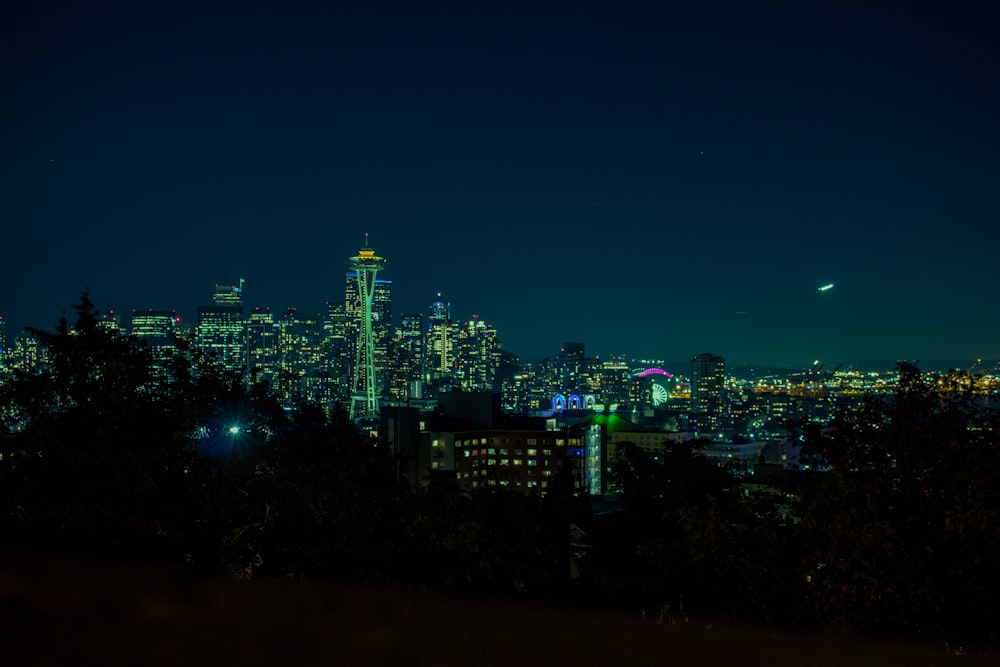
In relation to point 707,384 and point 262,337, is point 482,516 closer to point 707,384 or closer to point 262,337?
point 707,384

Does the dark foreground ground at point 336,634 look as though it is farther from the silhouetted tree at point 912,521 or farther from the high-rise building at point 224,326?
the high-rise building at point 224,326

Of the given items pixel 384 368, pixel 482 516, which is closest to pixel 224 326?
pixel 384 368

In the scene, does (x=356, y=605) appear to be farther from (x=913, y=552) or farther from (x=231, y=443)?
(x=231, y=443)

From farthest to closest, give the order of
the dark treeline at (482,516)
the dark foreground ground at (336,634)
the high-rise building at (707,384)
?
the high-rise building at (707,384), the dark treeline at (482,516), the dark foreground ground at (336,634)

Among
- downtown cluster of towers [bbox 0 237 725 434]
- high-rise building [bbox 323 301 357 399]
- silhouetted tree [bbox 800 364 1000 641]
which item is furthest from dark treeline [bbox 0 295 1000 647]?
high-rise building [bbox 323 301 357 399]

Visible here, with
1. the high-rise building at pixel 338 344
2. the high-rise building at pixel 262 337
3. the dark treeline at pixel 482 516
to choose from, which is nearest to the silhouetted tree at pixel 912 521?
the dark treeline at pixel 482 516

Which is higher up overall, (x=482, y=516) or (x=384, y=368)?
(x=384, y=368)

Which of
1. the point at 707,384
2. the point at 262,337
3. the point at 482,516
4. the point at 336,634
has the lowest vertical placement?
the point at 336,634
